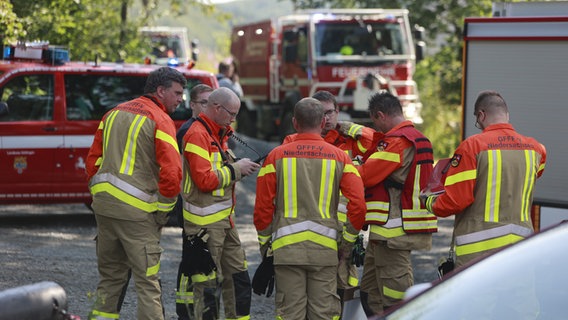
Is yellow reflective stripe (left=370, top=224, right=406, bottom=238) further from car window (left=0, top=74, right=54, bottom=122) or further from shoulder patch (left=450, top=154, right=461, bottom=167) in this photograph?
car window (left=0, top=74, right=54, bottom=122)

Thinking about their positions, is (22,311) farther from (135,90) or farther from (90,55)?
(90,55)

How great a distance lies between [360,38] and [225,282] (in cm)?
1347

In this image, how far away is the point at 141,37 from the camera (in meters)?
17.6

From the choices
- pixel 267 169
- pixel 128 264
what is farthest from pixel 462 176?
pixel 128 264

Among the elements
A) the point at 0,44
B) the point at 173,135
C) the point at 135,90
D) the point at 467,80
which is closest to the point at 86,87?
the point at 135,90

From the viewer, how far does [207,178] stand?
6703mm

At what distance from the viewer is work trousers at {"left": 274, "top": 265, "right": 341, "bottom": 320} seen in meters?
6.33

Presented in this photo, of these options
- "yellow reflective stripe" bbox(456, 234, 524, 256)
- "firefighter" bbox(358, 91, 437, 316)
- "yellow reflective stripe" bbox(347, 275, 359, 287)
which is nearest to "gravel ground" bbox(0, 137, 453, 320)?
"yellow reflective stripe" bbox(347, 275, 359, 287)

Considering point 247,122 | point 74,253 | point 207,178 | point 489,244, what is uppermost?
point 207,178

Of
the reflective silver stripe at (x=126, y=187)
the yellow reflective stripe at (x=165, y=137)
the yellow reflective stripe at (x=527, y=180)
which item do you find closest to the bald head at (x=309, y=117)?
the yellow reflective stripe at (x=165, y=137)

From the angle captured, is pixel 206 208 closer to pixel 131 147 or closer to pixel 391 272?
pixel 131 147

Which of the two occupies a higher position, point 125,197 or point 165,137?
point 165,137

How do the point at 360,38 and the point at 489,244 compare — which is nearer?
the point at 489,244

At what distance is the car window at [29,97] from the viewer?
1141 centimetres
